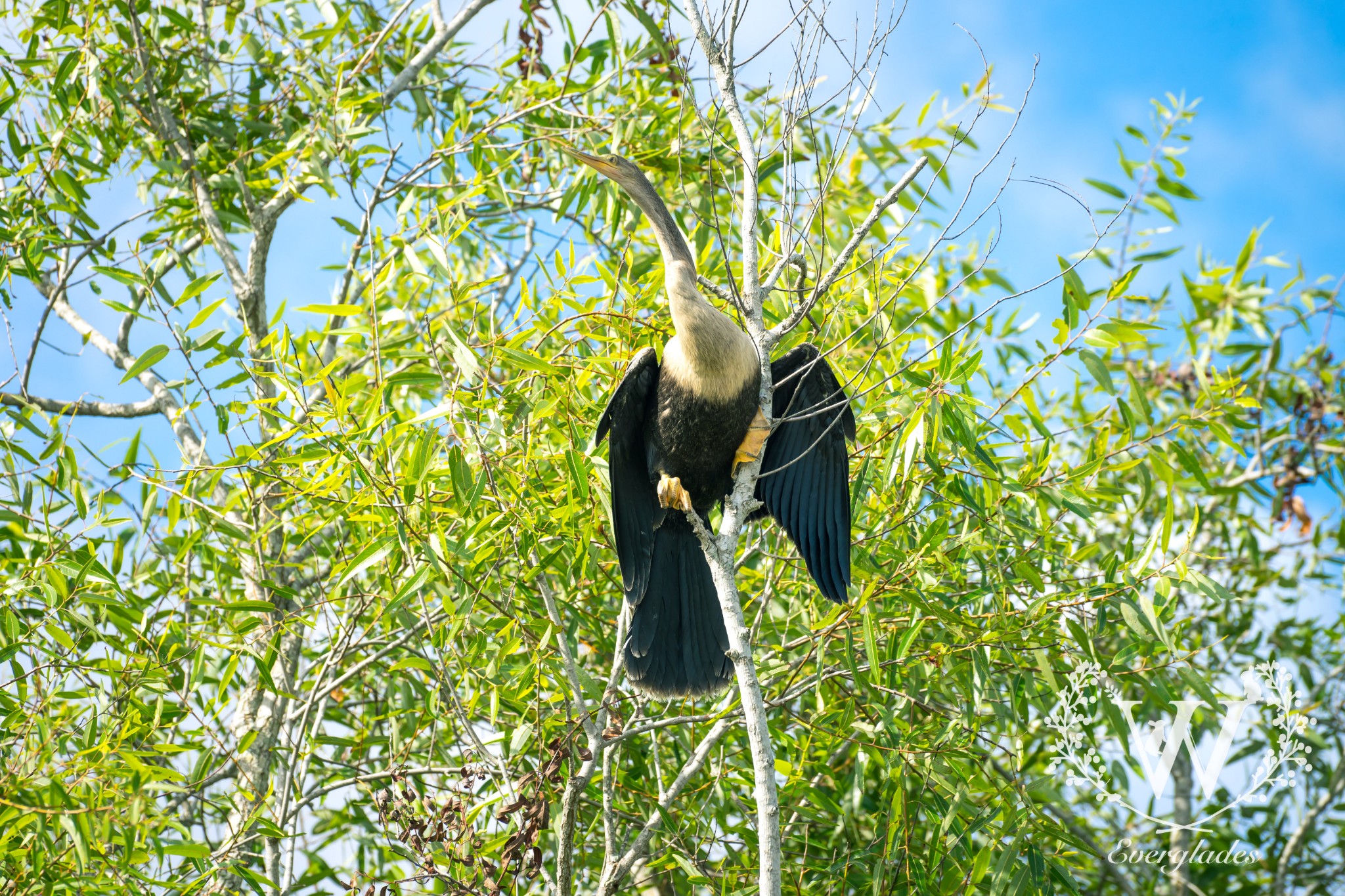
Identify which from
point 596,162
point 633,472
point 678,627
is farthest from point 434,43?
point 678,627

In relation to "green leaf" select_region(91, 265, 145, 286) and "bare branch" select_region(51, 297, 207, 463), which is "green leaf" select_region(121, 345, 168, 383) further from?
"bare branch" select_region(51, 297, 207, 463)

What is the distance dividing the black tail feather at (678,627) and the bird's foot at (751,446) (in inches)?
9.4

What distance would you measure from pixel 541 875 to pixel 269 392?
1820mm

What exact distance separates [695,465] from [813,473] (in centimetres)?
28

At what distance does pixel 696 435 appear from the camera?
253cm

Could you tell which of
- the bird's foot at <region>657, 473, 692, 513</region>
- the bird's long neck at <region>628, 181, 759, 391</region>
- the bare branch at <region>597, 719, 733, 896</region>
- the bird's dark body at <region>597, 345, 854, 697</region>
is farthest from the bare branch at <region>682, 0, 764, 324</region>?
the bare branch at <region>597, 719, 733, 896</region>

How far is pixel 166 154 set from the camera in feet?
12.7

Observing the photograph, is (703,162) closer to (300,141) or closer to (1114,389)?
(300,141)

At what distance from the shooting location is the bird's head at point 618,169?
2.84 meters

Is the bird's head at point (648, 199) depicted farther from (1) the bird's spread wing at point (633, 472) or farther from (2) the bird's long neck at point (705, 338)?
(1) the bird's spread wing at point (633, 472)

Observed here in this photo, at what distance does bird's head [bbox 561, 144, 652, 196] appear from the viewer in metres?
2.84

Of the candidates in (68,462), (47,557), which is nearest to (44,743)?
(47,557)

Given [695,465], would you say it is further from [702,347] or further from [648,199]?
[648,199]

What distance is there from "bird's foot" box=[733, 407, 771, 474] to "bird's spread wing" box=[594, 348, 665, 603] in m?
0.24
